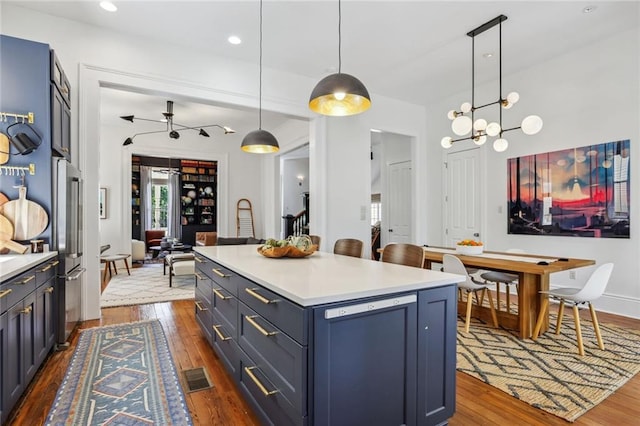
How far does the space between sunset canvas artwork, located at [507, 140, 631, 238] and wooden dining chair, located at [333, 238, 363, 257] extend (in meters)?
3.11

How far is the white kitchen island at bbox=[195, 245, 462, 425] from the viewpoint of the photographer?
1375 millimetres

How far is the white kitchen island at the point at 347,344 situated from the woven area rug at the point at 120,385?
21.7 inches

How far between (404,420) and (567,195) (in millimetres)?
4158

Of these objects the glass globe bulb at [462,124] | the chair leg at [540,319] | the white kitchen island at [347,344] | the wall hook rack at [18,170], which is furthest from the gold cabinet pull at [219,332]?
the glass globe bulb at [462,124]

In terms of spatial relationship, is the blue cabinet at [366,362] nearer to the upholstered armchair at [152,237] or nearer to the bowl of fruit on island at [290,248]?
the bowl of fruit on island at [290,248]

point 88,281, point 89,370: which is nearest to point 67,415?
point 89,370

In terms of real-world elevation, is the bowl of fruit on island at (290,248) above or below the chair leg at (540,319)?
above

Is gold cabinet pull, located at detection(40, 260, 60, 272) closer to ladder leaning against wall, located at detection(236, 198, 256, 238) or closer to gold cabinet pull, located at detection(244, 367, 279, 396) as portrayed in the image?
gold cabinet pull, located at detection(244, 367, 279, 396)

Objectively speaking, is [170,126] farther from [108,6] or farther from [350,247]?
[350,247]

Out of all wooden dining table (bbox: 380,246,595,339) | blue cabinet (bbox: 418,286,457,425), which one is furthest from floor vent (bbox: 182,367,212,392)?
→ wooden dining table (bbox: 380,246,595,339)

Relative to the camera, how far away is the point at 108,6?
3309 mm

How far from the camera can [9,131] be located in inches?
102

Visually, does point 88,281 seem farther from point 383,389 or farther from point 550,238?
point 550,238

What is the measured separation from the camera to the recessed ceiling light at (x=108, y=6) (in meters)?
3.26
